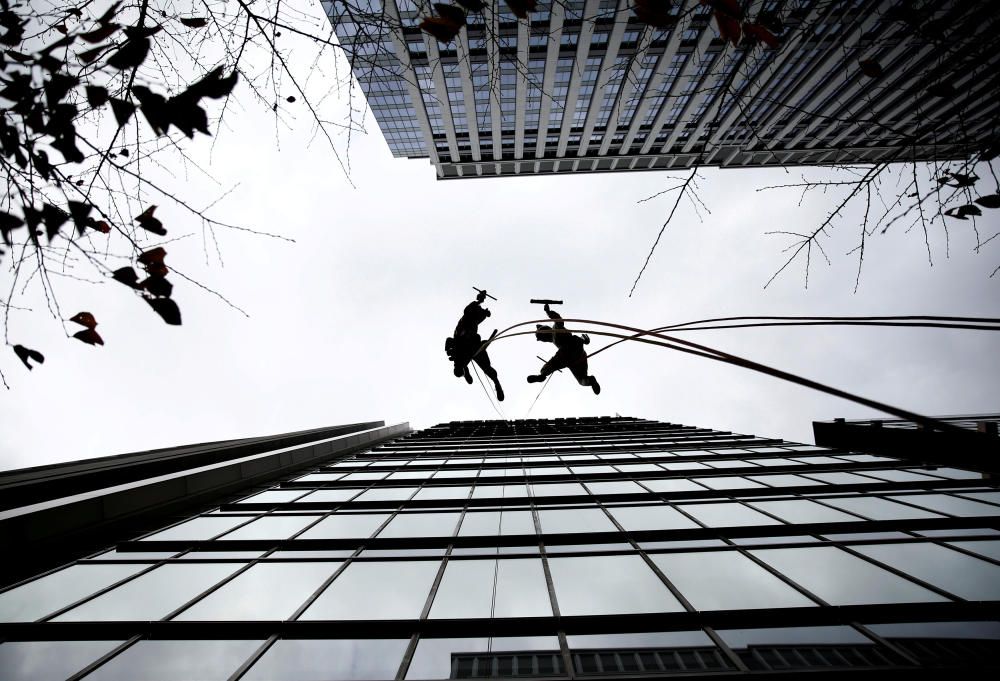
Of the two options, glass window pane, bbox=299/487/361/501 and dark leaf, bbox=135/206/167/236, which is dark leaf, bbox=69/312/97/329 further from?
glass window pane, bbox=299/487/361/501

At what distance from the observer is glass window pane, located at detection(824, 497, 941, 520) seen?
8.27 m

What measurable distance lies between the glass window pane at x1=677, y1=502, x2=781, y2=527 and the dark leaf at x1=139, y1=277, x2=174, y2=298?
8757mm

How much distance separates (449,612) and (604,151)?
40.7 meters

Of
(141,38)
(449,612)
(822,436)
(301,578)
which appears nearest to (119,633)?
(301,578)

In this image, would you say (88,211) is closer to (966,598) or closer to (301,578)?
(301,578)

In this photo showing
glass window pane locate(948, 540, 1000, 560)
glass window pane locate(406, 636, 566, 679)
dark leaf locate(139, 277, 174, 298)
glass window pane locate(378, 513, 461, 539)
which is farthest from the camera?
glass window pane locate(378, 513, 461, 539)

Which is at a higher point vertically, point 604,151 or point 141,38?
point 604,151

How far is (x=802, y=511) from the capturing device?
8867 millimetres

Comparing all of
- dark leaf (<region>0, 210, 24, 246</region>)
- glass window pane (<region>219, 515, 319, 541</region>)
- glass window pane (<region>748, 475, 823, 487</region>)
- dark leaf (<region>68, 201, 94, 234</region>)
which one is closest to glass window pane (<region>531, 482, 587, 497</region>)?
glass window pane (<region>748, 475, 823, 487</region>)

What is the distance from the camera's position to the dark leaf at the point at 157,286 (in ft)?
10.7

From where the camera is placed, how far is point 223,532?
8797 millimetres

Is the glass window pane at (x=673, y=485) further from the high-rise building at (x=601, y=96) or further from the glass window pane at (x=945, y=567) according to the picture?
the high-rise building at (x=601, y=96)

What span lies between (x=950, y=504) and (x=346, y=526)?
11.2 meters

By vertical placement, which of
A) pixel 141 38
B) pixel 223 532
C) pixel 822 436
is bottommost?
pixel 822 436
